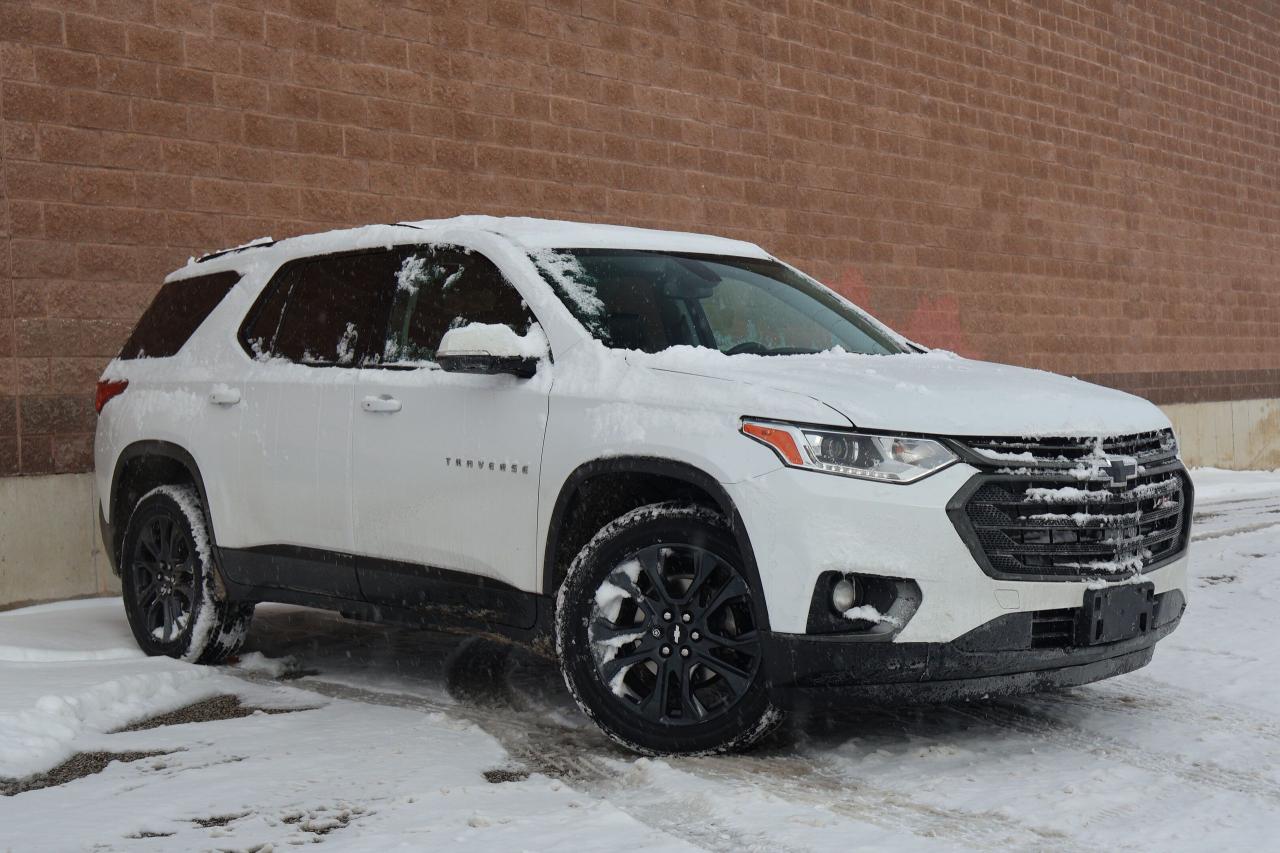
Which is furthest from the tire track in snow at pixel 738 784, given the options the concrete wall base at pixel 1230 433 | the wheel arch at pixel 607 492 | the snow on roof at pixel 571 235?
the concrete wall base at pixel 1230 433

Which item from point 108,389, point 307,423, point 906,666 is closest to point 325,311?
point 307,423

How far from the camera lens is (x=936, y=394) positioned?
489 centimetres

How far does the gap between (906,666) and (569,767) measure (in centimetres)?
116

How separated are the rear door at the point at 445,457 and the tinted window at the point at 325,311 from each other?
4.8 inches

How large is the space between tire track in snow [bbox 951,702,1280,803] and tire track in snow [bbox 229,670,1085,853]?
2.64ft

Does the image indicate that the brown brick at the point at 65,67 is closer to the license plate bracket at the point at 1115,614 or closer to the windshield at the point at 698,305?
the windshield at the point at 698,305

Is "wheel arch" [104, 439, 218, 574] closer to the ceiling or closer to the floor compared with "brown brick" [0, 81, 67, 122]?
closer to the floor

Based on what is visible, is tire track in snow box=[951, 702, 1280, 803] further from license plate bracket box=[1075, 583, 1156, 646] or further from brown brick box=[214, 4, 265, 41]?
brown brick box=[214, 4, 265, 41]

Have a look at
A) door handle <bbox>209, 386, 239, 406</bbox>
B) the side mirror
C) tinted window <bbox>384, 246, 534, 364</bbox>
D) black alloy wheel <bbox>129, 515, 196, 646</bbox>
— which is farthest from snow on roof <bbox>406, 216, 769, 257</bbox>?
black alloy wheel <bbox>129, 515, 196, 646</bbox>

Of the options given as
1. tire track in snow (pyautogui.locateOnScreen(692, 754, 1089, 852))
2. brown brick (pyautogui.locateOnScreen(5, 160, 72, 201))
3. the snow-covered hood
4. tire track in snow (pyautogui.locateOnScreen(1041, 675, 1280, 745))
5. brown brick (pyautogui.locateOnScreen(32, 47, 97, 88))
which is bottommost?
tire track in snow (pyautogui.locateOnScreen(692, 754, 1089, 852))

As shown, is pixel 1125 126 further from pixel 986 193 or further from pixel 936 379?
pixel 936 379

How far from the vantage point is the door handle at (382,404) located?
5.91 meters

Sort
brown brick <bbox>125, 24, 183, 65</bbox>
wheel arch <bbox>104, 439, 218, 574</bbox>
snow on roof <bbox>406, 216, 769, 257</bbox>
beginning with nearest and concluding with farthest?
snow on roof <bbox>406, 216, 769, 257</bbox> → wheel arch <bbox>104, 439, 218, 574</bbox> → brown brick <bbox>125, 24, 183, 65</bbox>

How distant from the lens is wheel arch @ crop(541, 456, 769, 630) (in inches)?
199
